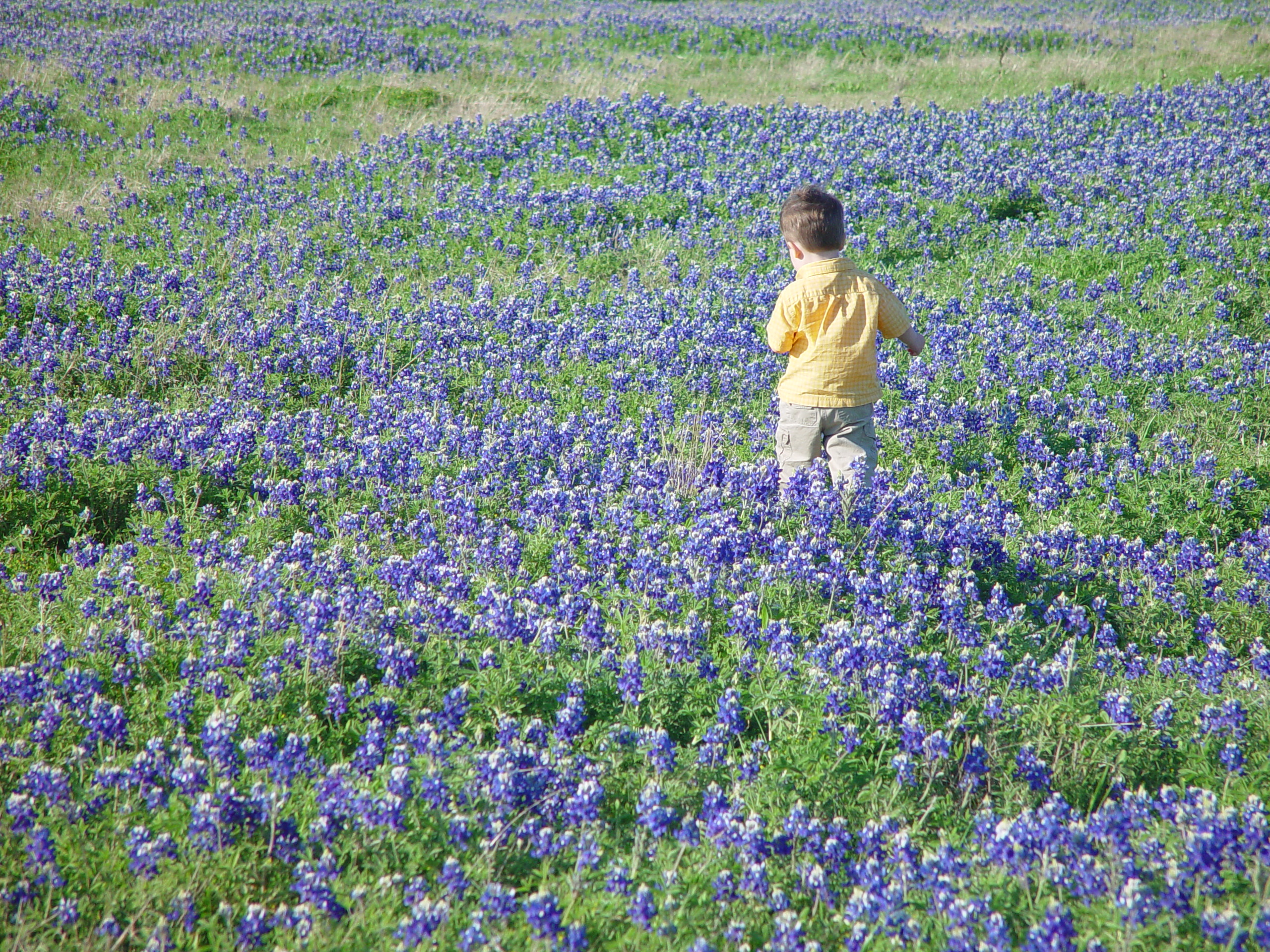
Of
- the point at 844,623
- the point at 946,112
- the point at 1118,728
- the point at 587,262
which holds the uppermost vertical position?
the point at 946,112

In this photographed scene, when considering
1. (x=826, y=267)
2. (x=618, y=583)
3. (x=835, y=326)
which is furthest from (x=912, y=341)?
(x=618, y=583)

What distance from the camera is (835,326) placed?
4.73 m

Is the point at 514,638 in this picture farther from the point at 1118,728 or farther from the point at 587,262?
the point at 587,262

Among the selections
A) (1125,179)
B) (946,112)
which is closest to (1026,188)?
(1125,179)

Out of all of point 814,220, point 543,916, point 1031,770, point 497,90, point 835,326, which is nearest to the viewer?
point 543,916

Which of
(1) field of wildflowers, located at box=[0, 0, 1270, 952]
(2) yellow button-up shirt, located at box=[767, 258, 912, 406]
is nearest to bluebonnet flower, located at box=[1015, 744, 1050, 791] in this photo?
(1) field of wildflowers, located at box=[0, 0, 1270, 952]

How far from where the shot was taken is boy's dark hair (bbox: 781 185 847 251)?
4.61m

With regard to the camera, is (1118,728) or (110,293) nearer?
(1118,728)

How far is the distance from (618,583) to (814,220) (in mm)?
2179

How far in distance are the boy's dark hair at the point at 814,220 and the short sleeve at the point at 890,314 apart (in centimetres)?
35

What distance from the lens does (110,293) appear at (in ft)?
25.5

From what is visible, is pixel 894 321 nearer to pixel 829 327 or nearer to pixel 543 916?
pixel 829 327

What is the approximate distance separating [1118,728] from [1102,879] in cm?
94

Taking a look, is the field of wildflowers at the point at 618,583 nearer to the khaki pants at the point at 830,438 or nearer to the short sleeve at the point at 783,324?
the khaki pants at the point at 830,438
